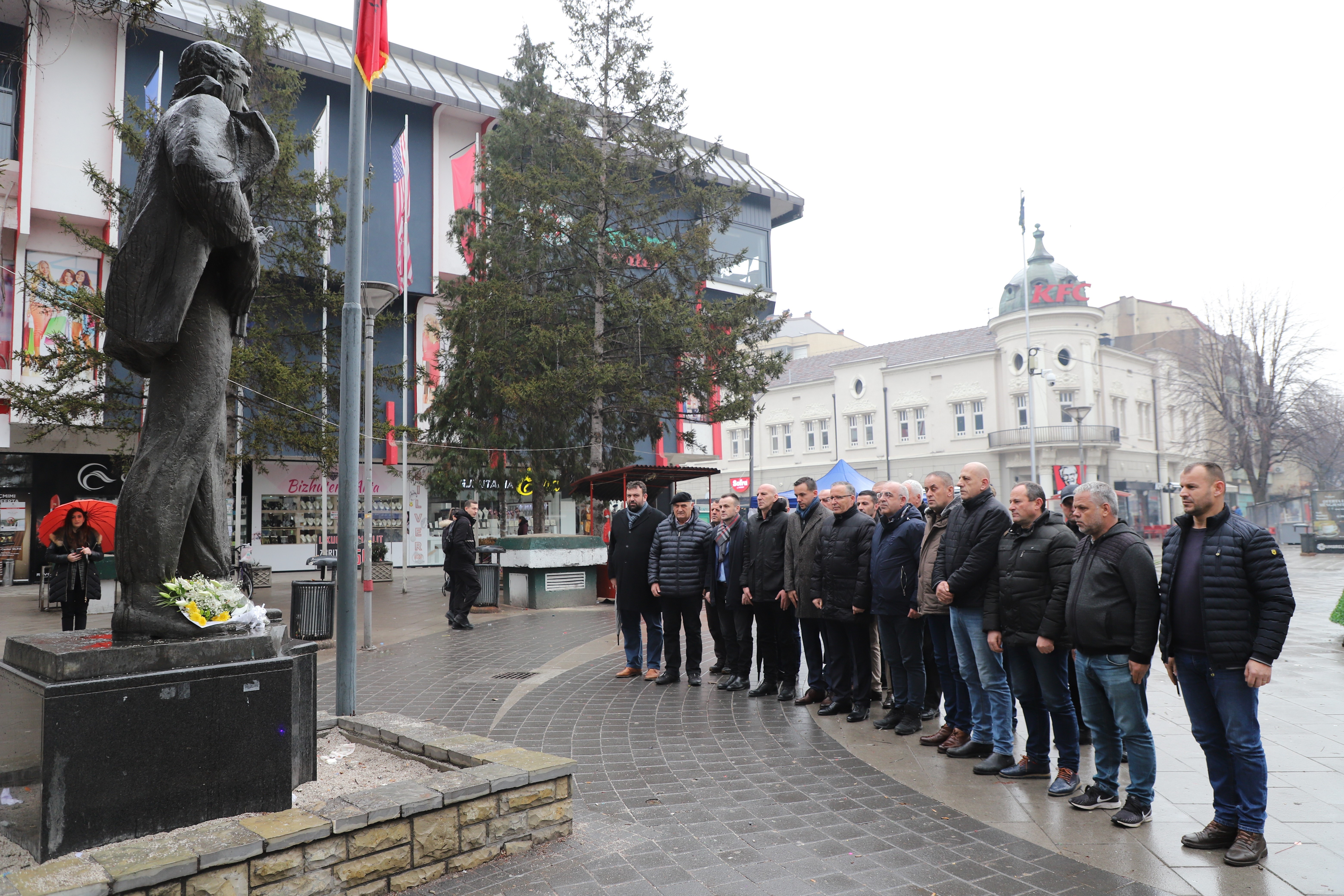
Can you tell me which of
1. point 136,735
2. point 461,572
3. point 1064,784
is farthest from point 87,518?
point 1064,784

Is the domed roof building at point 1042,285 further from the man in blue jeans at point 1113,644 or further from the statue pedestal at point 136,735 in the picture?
the statue pedestal at point 136,735

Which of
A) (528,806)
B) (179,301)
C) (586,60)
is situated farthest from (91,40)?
(528,806)

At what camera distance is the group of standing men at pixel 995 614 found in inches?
168

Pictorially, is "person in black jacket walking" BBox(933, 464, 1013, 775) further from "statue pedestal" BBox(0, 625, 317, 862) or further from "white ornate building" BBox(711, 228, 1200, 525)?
"white ornate building" BBox(711, 228, 1200, 525)

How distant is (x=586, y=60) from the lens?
72.0 ft

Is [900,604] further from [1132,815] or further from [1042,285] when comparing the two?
[1042,285]

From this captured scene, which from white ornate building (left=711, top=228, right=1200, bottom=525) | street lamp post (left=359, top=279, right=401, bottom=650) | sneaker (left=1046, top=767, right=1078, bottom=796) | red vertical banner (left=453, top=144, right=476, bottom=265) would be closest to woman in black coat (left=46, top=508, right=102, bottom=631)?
street lamp post (left=359, top=279, right=401, bottom=650)

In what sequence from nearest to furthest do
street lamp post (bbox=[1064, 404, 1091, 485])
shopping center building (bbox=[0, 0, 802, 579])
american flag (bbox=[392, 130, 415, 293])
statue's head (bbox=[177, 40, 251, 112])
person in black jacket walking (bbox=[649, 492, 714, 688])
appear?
statue's head (bbox=[177, 40, 251, 112]) → person in black jacket walking (bbox=[649, 492, 714, 688]) → american flag (bbox=[392, 130, 415, 293]) → shopping center building (bbox=[0, 0, 802, 579]) → street lamp post (bbox=[1064, 404, 1091, 485])

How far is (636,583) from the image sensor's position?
9125 millimetres

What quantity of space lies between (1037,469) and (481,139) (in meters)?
37.2

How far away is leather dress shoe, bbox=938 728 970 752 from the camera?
20.3 feet

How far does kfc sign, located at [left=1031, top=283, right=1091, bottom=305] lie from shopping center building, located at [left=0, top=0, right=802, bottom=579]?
79.8 ft

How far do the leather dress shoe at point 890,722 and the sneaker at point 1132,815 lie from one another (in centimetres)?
227

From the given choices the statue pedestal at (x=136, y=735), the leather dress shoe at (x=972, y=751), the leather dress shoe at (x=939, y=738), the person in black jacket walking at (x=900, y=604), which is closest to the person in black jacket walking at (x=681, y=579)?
the person in black jacket walking at (x=900, y=604)
